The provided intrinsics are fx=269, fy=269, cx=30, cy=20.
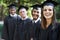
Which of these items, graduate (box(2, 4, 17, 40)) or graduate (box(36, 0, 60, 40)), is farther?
graduate (box(2, 4, 17, 40))

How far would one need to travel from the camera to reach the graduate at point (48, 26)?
16.5 feet

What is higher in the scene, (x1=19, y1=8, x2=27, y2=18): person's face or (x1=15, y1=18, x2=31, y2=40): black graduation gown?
(x1=19, y1=8, x2=27, y2=18): person's face

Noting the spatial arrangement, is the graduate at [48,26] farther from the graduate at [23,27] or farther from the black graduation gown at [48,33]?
the graduate at [23,27]

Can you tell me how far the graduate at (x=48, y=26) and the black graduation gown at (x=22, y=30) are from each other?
2316 mm

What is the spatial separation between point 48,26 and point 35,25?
1.90 feet

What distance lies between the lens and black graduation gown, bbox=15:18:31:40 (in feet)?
25.1

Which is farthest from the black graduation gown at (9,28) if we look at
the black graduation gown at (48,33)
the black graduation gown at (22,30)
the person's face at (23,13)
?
the black graduation gown at (48,33)

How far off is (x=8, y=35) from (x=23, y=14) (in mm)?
1724

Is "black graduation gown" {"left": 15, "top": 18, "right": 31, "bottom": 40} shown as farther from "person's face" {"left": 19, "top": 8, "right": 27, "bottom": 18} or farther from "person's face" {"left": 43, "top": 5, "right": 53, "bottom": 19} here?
"person's face" {"left": 43, "top": 5, "right": 53, "bottom": 19}

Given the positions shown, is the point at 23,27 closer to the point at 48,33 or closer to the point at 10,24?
the point at 10,24

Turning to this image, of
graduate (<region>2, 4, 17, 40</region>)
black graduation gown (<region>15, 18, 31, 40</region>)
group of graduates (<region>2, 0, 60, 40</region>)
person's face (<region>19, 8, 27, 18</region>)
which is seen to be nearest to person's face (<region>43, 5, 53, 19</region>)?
group of graduates (<region>2, 0, 60, 40</region>)

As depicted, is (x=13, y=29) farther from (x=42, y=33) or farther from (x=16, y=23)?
(x=42, y=33)

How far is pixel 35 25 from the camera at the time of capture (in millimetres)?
5594

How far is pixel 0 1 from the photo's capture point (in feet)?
41.9
